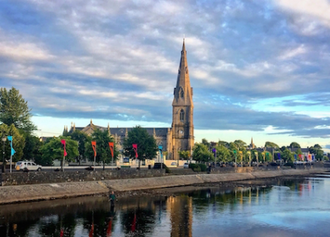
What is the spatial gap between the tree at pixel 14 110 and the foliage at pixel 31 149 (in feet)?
10.0

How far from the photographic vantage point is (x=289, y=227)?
118 ft

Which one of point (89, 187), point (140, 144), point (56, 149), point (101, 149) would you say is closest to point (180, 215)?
point (89, 187)

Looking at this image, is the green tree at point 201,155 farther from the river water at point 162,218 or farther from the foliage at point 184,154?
the river water at point 162,218

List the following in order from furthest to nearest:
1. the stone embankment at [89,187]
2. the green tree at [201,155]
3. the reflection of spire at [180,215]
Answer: the green tree at [201,155], the stone embankment at [89,187], the reflection of spire at [180,215]

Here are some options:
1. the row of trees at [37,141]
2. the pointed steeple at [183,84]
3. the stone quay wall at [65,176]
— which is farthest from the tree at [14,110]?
the pointed steeple at [183,84]

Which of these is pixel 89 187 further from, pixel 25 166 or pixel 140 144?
pixel 140 144

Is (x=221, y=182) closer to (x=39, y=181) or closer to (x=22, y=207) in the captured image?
(x=39, y=181)

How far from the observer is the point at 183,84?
171 metres

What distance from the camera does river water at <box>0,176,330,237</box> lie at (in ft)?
104

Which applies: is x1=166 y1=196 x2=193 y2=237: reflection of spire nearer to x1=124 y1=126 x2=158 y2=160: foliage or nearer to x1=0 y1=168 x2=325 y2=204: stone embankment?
x1=0 y1=168 x2=325 y2=204: stone embankment

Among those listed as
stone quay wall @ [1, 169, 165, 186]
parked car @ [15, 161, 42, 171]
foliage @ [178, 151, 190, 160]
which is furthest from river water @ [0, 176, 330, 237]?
foliage @ [178, 151, 190, 160]

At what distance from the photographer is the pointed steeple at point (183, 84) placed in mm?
170625

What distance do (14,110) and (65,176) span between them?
123ft

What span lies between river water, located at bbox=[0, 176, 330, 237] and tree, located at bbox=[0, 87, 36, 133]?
4183cm
